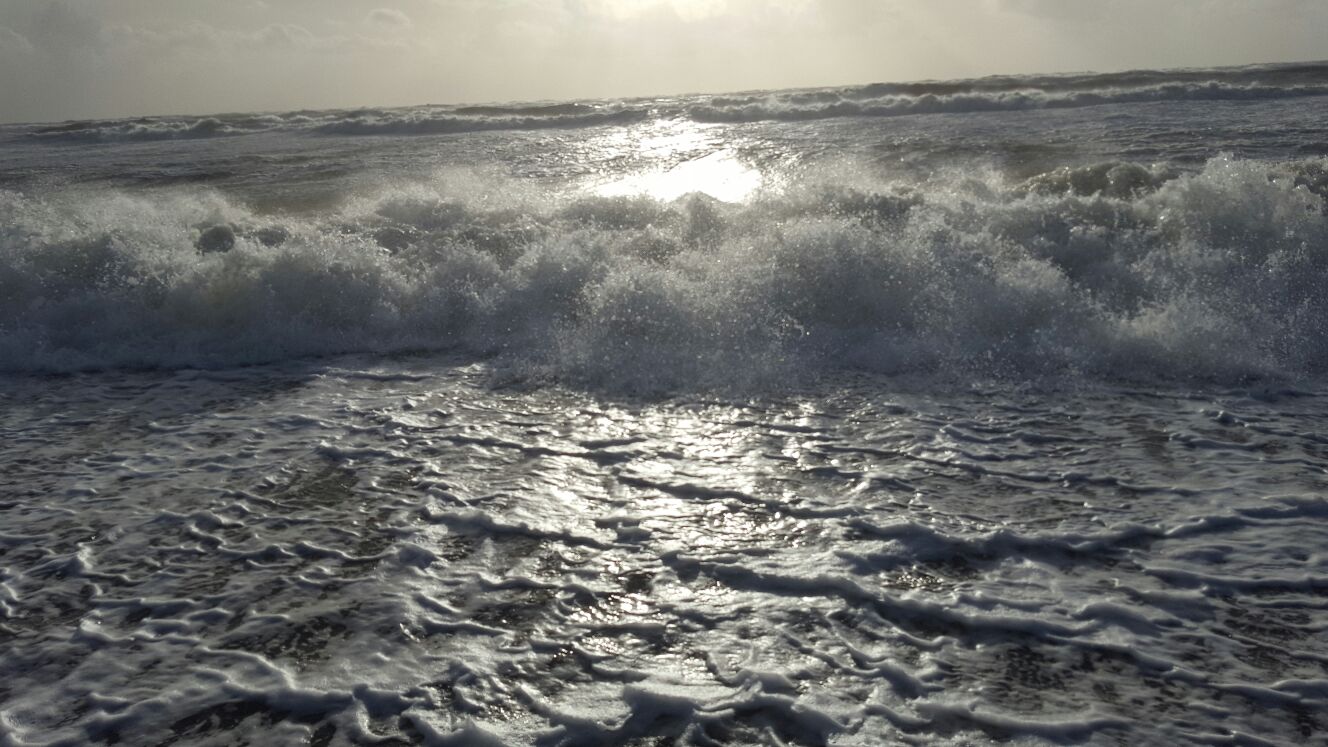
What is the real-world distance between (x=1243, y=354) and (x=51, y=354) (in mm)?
8880

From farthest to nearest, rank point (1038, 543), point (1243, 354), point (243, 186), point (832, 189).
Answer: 1. point (243, 186)
2. point (832, 189)
3. point (1243, 354)
4. point (1038, 543)

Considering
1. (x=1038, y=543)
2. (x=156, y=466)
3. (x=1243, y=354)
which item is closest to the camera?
(x=1038, y=543)

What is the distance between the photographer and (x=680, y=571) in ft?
13.1

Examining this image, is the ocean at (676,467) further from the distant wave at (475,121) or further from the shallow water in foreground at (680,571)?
the distant wave at (475,121)

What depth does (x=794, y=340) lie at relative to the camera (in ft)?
24.0

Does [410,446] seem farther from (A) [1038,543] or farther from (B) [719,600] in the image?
(A) [1038,543]

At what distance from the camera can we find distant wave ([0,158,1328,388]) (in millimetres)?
6945

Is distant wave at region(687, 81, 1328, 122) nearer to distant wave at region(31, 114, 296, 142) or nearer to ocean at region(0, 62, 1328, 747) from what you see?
ocean at region(0, 62, 1328, 747)

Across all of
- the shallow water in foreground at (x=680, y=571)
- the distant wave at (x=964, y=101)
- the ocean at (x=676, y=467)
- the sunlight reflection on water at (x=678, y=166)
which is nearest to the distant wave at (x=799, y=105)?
the distant wave at (x=964, y=101)

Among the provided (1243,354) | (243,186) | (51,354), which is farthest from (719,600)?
(243,186)

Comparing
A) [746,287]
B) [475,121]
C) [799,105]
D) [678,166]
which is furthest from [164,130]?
[746,287]

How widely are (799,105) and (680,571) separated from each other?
65.8ft

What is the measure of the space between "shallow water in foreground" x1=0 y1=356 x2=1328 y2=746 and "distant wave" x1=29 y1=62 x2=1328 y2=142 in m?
16.8

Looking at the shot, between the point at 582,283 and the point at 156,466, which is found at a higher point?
the point at 582,283
